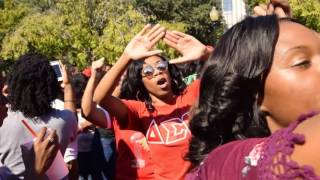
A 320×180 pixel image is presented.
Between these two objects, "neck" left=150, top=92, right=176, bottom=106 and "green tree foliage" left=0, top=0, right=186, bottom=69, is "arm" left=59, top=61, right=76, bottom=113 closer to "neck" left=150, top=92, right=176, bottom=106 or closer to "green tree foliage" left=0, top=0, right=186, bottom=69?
"neck" left=150, top=92, right=176, bottom=106

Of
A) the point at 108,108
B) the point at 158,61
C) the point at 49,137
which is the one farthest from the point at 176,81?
the point at 49,137

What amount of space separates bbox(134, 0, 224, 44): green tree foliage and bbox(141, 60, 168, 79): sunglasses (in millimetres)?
45335

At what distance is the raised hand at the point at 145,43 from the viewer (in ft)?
12.1

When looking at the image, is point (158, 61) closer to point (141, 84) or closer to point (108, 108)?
point (141, 84)

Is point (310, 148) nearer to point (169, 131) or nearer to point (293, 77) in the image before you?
point (293, 77)

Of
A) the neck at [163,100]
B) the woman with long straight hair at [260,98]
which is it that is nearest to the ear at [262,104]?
the woman with long straight hair at [260,98]

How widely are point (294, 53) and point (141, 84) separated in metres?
2.74

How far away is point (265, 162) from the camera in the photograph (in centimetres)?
130

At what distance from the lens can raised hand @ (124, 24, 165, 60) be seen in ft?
12.1

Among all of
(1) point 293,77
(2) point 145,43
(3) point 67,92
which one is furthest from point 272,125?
(3) point 67,92

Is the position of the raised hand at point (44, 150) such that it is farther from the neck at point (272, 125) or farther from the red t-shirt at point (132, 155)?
the neck at point (272, 125)

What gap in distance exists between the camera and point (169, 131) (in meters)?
3.85

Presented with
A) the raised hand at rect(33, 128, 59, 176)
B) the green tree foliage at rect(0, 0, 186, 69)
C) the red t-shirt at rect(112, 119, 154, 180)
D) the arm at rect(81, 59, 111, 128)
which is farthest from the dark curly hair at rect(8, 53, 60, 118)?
the green tree foliage at rect(0, 0, 186, 69)

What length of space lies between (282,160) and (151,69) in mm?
2947
